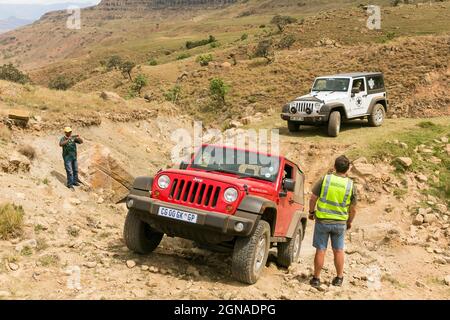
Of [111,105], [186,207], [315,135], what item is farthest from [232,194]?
[111,105]

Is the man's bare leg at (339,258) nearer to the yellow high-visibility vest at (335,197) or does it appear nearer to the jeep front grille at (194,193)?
the yellow high-visibility vest at (335,197)

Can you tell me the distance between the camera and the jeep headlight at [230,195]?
6412 millimetres

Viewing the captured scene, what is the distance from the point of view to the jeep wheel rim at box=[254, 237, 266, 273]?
6577mm

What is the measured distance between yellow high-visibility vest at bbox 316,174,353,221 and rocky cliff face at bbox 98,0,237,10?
547 feet

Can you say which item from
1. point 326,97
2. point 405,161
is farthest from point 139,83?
point 405,161

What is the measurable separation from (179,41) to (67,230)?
7698cm

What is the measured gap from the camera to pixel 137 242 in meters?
7.04

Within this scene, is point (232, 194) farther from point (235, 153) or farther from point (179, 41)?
point (179, 41)

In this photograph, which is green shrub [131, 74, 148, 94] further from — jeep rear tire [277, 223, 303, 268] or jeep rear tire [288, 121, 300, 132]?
jeep rear tire [277, 223, 303, 268]

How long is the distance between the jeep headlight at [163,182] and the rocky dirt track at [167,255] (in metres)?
1.25

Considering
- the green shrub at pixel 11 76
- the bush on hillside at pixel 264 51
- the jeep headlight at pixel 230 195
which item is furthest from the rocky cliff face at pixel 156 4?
the jeep headlight at pixel 230 195

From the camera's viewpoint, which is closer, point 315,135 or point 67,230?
point 67,230

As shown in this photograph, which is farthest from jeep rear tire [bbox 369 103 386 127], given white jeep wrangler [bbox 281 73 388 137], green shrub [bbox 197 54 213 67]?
green shrub [bbox 197 54 213 67]
